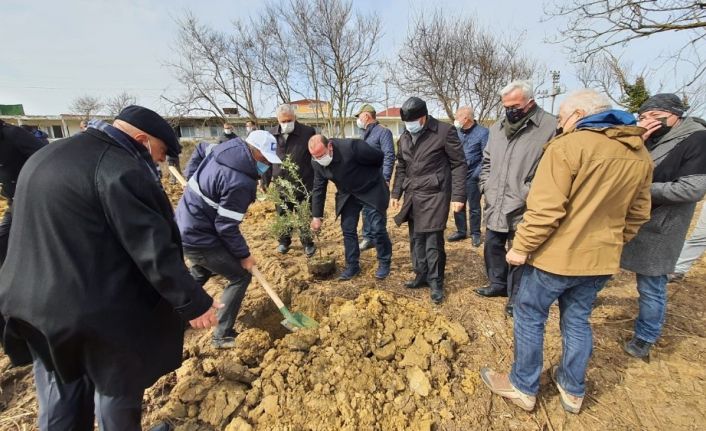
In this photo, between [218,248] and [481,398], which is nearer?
[481,398]

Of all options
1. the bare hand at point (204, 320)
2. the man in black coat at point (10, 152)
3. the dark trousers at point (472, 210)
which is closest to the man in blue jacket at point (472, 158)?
the dark trousers at point (472, 210)

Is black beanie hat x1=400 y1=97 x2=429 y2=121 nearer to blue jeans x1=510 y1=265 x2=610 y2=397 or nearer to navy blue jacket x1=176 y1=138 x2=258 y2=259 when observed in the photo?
navy blue jacket x1=176 y1=138 x2=258 y2=259

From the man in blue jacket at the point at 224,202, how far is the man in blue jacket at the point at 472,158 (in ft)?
11.5

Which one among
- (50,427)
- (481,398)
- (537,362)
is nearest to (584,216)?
(537,362)

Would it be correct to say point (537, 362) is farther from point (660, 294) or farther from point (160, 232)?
point (160, 232)

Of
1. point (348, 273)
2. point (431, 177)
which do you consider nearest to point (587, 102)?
point (431, 177)

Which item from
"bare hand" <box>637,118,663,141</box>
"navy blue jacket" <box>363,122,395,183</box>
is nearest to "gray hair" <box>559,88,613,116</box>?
"bare hand" <box>637,118,663,141</box>

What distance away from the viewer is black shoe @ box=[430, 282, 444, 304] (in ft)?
11.0

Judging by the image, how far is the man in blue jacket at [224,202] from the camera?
238cm

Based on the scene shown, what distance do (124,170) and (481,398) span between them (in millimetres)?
2340

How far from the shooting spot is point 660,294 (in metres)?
2.43

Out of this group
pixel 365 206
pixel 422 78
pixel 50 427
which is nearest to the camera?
pixel 50 427

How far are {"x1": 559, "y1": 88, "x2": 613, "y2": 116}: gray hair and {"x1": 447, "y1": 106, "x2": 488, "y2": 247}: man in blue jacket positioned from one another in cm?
309

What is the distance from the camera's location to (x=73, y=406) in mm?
1622
